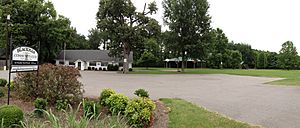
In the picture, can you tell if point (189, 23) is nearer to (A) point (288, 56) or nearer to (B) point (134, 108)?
A: (B) point (134, 108)

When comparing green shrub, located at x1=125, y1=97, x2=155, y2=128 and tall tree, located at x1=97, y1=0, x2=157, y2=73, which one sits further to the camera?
tall tree, located at x1=97, y1=0, x2=157, y2=73

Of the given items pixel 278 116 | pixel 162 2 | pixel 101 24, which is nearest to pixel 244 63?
pixel 162 2

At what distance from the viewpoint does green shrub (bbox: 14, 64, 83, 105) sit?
714cm

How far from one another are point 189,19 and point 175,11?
245cm

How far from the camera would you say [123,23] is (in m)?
36.4

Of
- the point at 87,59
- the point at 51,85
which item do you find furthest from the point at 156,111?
the point at 87,59

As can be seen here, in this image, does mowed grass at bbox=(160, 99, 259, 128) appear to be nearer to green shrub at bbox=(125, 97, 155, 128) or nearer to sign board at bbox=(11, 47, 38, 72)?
green shrub at bbox=(125, 97, 155, 128)

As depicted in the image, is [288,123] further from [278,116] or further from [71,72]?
[71,72]

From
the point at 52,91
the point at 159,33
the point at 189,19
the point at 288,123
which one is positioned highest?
the point at 189,19

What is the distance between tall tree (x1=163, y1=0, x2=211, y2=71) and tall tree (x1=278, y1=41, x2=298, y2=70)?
132ft

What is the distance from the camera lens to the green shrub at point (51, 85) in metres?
7.14

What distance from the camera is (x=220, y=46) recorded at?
2633 inches

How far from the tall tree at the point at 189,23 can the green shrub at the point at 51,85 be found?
3116cm

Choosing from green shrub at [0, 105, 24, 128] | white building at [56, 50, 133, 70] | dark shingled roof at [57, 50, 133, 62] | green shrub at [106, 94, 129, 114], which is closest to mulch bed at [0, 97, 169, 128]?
green shrub at [106, 94, 129, 114]
